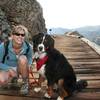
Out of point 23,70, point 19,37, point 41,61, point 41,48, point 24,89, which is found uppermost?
point 19,37

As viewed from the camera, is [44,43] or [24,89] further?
[24,89]

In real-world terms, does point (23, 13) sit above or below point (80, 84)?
above

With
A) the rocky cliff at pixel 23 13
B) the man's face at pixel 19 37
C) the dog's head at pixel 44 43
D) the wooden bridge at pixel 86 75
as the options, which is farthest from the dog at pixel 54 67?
the rocky cliff at pixel 23 13

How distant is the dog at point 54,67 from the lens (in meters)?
5.76

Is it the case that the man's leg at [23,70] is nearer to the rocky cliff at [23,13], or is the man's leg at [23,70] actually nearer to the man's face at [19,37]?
the man's face at [19,37]

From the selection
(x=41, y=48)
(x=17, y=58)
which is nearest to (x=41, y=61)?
(x=41, y=48)

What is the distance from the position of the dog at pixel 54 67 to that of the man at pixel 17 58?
293 millimetres

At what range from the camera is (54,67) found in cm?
582

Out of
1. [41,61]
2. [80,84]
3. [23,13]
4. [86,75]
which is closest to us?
[41,61]

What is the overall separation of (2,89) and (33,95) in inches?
25.9

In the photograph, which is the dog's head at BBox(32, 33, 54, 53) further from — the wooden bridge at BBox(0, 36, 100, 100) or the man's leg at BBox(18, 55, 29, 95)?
the wooden bridge at BBox(0, 36, 100, 100)

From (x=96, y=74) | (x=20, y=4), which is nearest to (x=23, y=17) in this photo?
(x=20, y=4)

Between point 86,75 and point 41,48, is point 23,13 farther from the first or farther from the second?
point 41,48

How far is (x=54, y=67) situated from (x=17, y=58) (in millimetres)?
820
